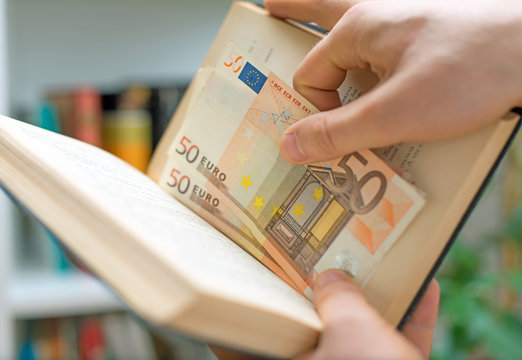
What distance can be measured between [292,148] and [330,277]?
4.4 inches

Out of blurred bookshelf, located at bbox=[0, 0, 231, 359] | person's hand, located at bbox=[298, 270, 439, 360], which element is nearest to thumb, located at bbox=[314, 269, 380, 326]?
person's hand, located at bbox=[298, 270, 439, 360]

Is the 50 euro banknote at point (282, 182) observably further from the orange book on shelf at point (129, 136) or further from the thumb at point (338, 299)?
the orange book on shelf at point (129, 136)

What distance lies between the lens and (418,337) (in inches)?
17.3

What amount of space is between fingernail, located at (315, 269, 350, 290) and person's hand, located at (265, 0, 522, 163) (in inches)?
3.6

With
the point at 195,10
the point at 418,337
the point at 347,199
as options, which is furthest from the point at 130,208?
the point at 195,10

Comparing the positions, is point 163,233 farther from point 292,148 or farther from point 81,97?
point 81,97

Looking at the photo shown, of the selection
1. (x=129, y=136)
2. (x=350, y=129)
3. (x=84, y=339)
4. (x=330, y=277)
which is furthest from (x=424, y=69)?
(x=84, y=339)

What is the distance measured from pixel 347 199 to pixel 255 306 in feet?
0.49

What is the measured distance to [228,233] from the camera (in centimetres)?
47

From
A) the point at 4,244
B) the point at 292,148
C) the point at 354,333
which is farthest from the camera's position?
the point at 4,244

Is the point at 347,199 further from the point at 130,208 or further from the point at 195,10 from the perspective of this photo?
the point at 195,10

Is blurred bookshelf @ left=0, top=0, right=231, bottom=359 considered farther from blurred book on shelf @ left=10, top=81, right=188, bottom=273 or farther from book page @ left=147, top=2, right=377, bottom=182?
book page @ left=147, top=2, right=377, bottom=182

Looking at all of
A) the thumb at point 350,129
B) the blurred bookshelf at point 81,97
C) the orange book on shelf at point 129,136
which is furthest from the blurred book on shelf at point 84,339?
the thumb at point 350,129

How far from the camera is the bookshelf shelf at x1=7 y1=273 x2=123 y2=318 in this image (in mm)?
906
